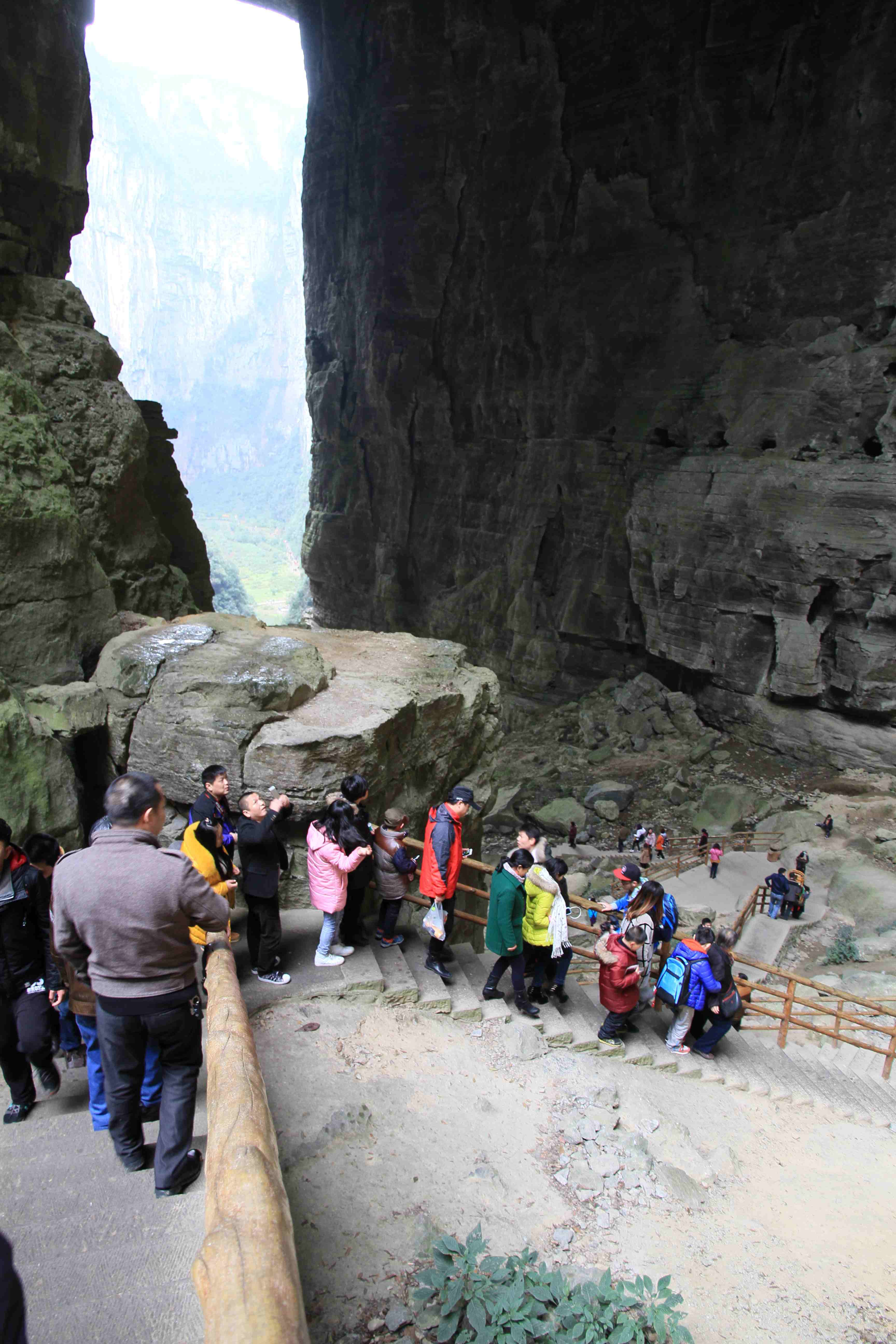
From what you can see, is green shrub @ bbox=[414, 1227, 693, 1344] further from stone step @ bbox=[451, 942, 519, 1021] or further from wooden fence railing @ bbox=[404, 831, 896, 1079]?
wooden fence railing @ bbox=[404, 831, 896, 1079]

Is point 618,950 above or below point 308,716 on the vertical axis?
below

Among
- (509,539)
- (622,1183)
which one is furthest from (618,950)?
(509,539)

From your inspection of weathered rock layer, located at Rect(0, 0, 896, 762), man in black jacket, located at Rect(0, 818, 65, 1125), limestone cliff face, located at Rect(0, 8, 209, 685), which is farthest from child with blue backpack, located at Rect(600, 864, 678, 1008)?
weathered rock layer, located at Rect(0, 0, 896, 762)

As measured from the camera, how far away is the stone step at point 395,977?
4965 mm

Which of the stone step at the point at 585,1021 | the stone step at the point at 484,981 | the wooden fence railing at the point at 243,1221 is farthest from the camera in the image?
the stone step at the point at 585,1021

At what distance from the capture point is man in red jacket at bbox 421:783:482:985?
502 cm

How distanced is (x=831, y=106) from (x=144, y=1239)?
1973 centimetres

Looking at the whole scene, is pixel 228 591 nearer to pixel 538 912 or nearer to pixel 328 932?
pixel 328 932

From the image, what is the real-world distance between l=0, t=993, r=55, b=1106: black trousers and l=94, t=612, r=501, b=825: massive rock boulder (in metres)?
2.28

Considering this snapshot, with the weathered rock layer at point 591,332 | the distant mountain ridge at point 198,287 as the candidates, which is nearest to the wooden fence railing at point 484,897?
the weathered rock layer at point 591,332

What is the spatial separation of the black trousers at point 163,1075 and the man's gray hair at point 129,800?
2.18 ft

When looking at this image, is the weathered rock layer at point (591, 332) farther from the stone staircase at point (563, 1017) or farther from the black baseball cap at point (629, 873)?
the black baseball cap at point (629, 873)

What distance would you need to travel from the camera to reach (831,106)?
50.3ft

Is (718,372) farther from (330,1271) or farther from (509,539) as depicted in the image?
(330,1271)
